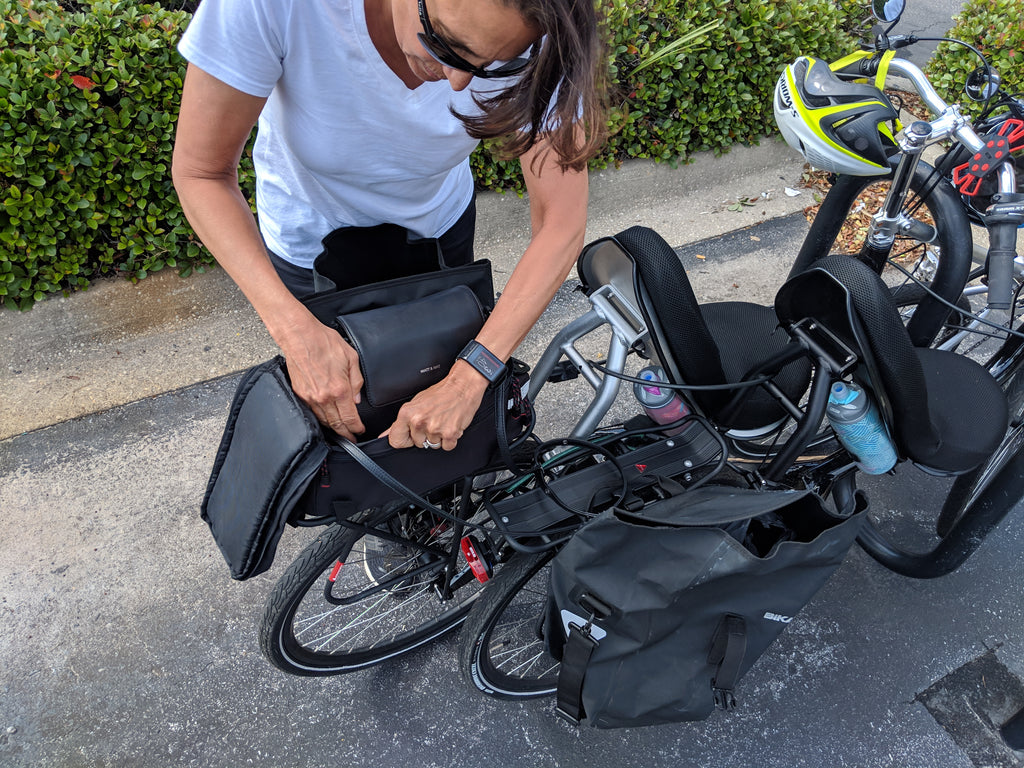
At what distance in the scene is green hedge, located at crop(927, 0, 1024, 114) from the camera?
14.1 feet

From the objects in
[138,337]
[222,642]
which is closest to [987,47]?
[138,337]

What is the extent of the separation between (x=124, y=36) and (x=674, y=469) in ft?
9.48

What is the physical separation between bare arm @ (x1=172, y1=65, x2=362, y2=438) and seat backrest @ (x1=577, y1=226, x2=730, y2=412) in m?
0.69

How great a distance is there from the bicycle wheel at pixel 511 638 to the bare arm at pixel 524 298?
0.62 meters

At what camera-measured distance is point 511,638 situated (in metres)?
2.30

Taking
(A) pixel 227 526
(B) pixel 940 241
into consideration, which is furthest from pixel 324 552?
(B) pixel 940 241

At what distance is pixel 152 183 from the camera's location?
314cm

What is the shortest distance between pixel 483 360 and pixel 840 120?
1.69 m

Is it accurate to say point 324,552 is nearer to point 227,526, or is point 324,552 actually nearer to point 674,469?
point 227,526

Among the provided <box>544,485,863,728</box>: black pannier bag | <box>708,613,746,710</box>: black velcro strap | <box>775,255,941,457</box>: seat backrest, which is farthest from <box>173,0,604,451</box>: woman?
<box>708,613,746,710</box>: black velcro strap

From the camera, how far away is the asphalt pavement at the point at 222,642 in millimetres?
2152

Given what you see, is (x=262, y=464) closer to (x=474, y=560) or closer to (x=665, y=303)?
(x=474, y=560)

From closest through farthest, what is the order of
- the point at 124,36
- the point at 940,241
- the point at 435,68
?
the point at 435,68
the point at 940,241
the point at 124,36

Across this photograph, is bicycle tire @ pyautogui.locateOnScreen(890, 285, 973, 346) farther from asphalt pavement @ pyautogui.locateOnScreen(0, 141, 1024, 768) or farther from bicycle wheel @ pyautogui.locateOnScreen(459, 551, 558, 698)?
bicycle wheel @ pyautogui.locateOnScreen(459, 551, 558, 698)
